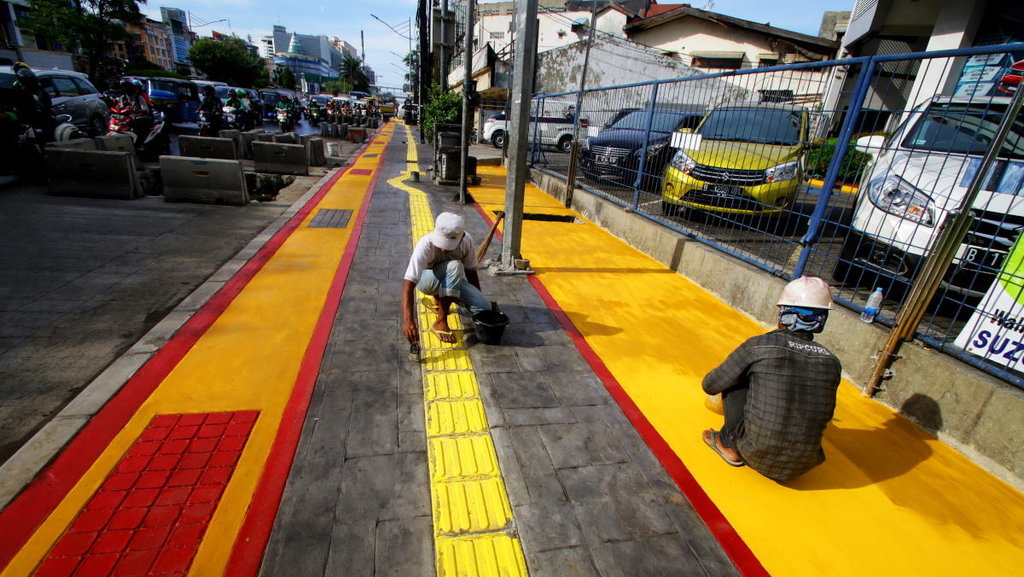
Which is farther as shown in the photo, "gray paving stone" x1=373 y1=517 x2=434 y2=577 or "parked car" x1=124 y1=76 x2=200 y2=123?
"parked car" x1=124 y1=76 x2=200 y2=123

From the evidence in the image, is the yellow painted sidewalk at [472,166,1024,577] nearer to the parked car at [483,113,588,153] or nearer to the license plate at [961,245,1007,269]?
the license plate at [961,245,1007,269]

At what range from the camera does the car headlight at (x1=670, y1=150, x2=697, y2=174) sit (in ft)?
19.9

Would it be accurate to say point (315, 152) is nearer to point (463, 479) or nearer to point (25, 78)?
point (25, 78)

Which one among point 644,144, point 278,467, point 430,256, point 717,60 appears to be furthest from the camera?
point 717,60

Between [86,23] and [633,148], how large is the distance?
44580 mm

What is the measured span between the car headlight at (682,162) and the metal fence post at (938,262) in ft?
10.3

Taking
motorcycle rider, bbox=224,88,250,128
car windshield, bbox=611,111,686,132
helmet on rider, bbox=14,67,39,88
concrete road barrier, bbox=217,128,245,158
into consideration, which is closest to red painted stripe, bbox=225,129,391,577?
car windshield, bbox=611,111,686,132

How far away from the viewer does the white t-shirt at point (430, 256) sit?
3738mm

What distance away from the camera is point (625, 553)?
87.7 inches

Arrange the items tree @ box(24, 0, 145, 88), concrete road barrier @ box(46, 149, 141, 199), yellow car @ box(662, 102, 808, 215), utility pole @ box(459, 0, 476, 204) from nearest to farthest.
→ yellow car @ box(662, 102, 808, 215) → concrete road barrier @ box(46, 149, 141, 199) → utility pole @ box(459, 0, 476, 204) → tree @ box(24, 0, 145, 88)

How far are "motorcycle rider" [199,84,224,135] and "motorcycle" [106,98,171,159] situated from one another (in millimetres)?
2724

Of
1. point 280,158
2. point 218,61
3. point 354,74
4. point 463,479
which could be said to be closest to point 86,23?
point 218,61

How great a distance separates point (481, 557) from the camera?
7.06ft

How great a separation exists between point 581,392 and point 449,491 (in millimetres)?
1358
